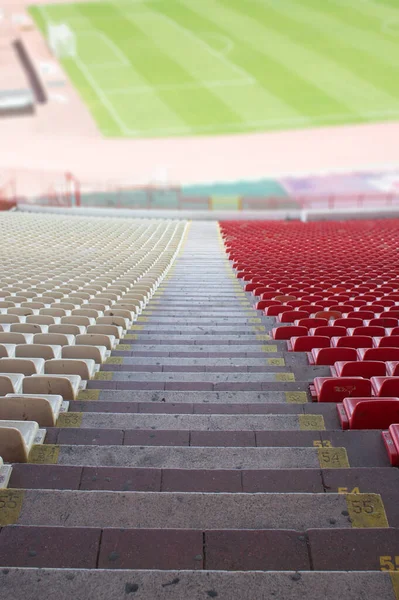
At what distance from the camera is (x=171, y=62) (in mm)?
37281

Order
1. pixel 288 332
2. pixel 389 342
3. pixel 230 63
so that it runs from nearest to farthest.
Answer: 1. pixel 389 342
2. pixel 288 332
3. pixel 230 63

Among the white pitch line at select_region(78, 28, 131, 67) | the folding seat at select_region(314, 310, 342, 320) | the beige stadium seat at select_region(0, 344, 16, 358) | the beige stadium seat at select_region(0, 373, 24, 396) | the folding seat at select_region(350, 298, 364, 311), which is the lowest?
the folding seat at select_region(350, 298, 364, 311)

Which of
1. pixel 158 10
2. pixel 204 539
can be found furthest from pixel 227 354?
pixel 158 10

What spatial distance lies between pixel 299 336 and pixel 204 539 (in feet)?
12.2

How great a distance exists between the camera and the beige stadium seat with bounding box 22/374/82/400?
3.94 meters

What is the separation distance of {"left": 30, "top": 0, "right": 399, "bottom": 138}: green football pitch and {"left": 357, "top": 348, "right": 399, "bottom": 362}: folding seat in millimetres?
27745

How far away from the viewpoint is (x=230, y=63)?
1455 inches

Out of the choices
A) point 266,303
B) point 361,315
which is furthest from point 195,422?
point 266,303

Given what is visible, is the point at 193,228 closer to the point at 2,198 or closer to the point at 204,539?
the point at 2,198

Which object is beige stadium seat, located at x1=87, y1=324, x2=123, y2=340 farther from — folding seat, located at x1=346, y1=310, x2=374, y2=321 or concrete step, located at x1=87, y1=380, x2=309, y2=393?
folding seat, located at x1=346, y1=310, x2=374, y2=321

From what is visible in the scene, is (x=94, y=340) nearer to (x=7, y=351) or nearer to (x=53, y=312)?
(x=7, y=351)

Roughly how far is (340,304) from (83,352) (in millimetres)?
3754

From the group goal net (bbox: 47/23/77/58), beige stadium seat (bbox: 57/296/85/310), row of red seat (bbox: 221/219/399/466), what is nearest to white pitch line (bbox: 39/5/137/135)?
goal net (bbox: 47/23/77/58)

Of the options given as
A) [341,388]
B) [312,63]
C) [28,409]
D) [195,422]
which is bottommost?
→ [195,422]
